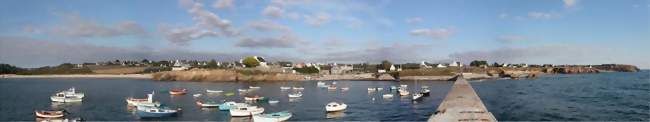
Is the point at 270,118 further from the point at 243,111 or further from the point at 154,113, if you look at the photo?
the point at 154,113

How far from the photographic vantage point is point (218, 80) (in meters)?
160

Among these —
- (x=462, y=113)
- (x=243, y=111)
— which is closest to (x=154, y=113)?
(x=243, y=111)

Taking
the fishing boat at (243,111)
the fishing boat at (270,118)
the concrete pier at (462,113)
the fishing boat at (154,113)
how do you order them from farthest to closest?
the fishing boat at (154,113) < the fishing boat at (243,111) < the fishing boat at (270,118) < the concrete pier at (462,113)

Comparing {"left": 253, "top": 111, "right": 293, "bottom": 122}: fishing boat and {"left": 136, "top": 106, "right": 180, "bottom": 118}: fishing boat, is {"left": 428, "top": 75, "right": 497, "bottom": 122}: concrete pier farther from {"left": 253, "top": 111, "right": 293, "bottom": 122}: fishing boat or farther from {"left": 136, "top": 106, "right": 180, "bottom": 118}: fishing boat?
{"left": 136, "top": 106, "right": 180, "bottom": 118}: fishing boat

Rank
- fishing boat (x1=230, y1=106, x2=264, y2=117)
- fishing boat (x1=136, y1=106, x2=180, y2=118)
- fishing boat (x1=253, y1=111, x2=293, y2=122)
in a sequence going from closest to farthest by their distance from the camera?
1. fishing boat (x1=253, y1=111, x2=293, y2=122)
2. fishing boat (x1=230, y1=106, x2=264, y2=117)
3. fishing boat (x1=136, y1=106, x2=180, y2=118)

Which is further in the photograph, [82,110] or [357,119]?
[82,110]

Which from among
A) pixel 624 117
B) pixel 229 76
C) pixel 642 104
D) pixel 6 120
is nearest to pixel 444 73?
pixel 229 76

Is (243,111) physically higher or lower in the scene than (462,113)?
lower

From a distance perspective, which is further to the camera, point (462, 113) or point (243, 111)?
point (243, 111)

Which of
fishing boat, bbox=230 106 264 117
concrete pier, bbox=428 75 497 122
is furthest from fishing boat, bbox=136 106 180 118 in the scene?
concrete pier, bbox=428 75 497 122

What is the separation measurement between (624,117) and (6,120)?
55290 mm

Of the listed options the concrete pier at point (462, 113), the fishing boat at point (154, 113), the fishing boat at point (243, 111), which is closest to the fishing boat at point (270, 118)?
the fishing boat at point (243, 111)

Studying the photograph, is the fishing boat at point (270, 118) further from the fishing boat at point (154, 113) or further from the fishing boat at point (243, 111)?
the fishing boat at point (154, 113)

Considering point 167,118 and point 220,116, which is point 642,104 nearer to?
point 220,116
